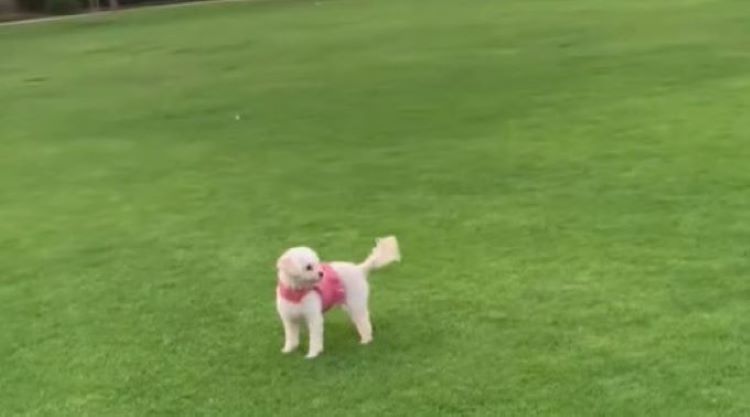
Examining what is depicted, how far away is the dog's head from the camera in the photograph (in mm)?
3201

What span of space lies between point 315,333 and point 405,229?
4.58 feet

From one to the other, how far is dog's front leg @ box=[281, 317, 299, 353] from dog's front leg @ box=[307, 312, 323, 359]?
0.05m

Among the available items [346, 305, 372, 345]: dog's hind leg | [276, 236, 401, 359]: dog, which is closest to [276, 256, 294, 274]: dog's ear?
[276, 236, 401, 359]: dog

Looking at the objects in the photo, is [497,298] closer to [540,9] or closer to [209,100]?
[209,100]

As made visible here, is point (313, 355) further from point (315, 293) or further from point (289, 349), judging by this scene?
point (315, 293)

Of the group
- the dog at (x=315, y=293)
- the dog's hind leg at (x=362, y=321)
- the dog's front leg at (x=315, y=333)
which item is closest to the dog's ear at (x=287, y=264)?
the dog at (x=315, y=293)

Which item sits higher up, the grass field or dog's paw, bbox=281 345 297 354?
dog's paw, bbox=281 345 297 354

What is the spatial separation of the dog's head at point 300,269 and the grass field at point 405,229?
0.87 ft

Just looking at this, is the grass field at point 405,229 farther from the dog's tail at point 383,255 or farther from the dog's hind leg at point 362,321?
the dog's tail at point 383,255

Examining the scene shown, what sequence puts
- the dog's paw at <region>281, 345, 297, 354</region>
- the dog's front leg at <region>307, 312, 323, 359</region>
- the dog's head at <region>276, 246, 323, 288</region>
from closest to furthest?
the dog's head at <region>276, 246, 323, 288</region> → the dog's front leg at <region>307, 312, 323, 359</region> → the dog's paw at <region>281, 345, 297, 354</region>

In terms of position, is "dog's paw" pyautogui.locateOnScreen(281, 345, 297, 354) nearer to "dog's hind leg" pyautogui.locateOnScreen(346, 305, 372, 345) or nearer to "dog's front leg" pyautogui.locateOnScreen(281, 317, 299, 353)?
"dog's front leg" pyautogui.locateOnScreen(281, 317, 299, 353)

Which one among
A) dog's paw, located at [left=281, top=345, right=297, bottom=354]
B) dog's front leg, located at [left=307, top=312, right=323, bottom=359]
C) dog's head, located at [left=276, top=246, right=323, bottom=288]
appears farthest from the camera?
dog's paw, located at [left=281, top=345, right=297, bottom=354]

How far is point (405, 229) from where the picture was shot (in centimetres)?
475

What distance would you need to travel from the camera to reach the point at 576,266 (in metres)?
4.11
